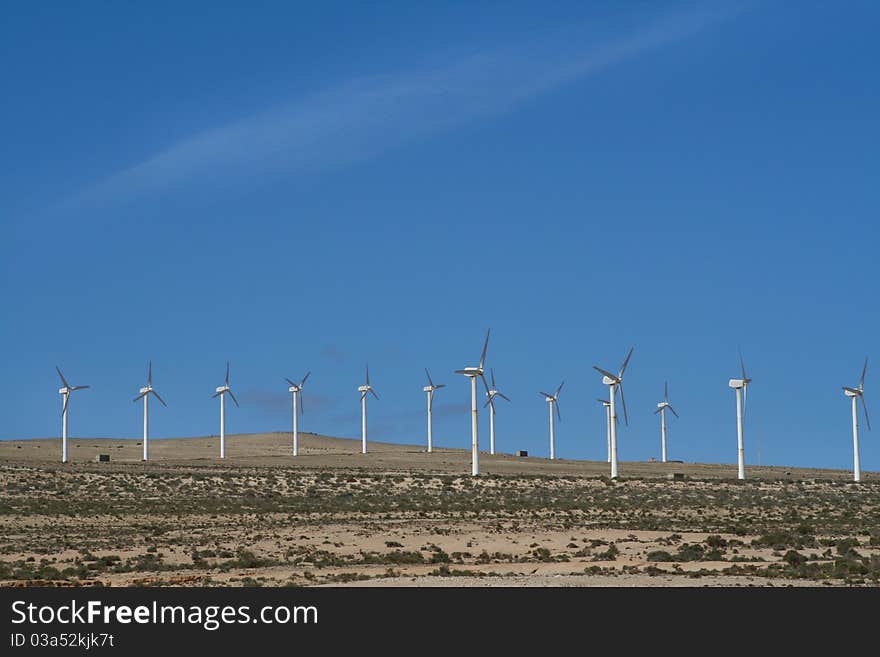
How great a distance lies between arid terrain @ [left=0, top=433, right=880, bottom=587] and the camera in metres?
52.6

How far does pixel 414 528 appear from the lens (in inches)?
3054

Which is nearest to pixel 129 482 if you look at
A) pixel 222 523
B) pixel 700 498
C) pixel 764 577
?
pixel 222 523

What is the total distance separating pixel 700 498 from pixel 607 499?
350 inches

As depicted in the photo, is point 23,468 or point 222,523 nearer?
point 222,523

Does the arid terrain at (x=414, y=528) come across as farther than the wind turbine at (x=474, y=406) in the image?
No

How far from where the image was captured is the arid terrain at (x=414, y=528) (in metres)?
52.6

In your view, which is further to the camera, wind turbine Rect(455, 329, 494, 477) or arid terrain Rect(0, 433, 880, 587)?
wind turbine Rect(455, 329, 494, 477)

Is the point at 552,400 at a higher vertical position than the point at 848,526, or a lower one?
higher

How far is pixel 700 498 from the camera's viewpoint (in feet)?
360
